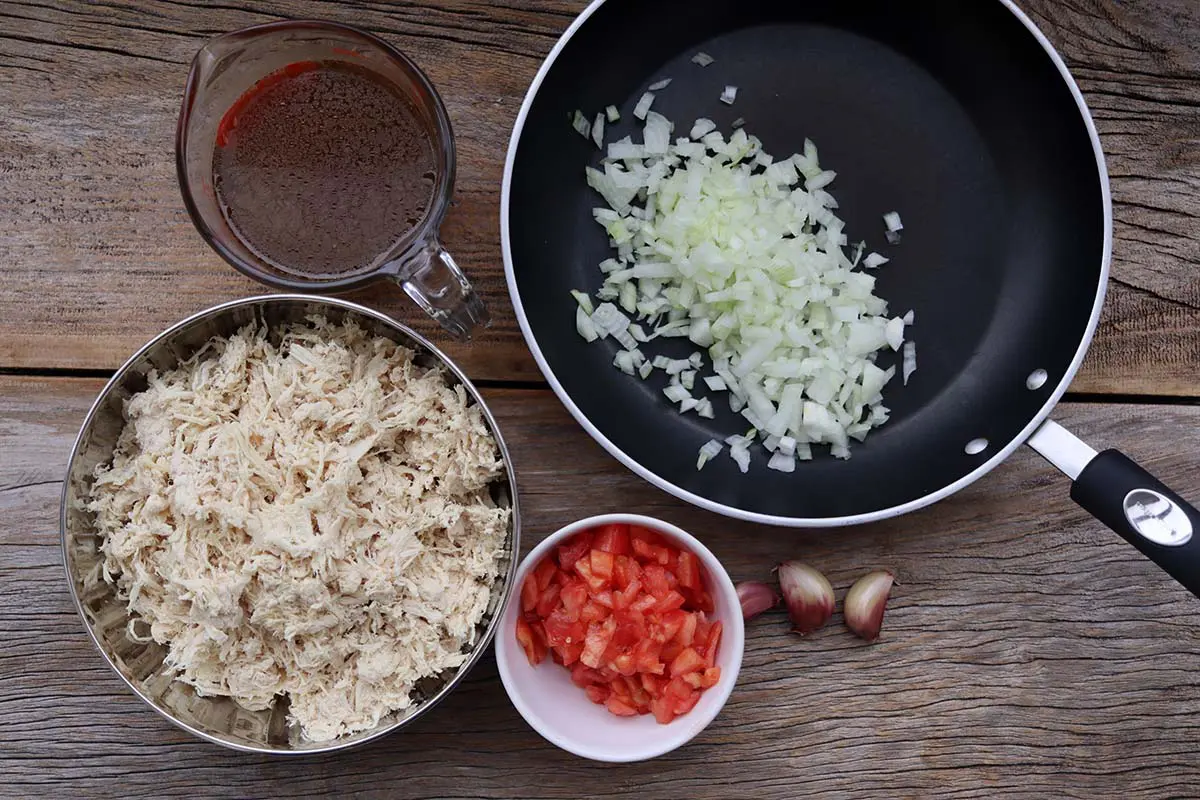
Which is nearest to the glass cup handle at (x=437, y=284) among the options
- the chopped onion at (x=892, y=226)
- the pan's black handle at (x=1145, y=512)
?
the chopped onion at (x=892, y=226)

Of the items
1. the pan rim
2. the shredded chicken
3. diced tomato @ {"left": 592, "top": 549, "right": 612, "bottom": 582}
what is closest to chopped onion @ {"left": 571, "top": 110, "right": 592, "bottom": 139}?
the pan rim

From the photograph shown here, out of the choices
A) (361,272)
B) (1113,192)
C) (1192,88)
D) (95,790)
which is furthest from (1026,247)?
(95,790)

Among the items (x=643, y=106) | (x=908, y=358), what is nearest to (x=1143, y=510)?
(x=908, y=358)

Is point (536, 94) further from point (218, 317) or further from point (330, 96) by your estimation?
point (218, 317)

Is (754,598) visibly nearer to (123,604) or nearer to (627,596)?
(627,596)

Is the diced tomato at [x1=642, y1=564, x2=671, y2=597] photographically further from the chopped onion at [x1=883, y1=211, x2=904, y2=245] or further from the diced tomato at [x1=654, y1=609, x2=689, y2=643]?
the chopped onion at [x1=883, y1=211, x2=904, y2=245]

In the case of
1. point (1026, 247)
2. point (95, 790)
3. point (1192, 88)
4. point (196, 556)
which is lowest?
point (95, 790)
